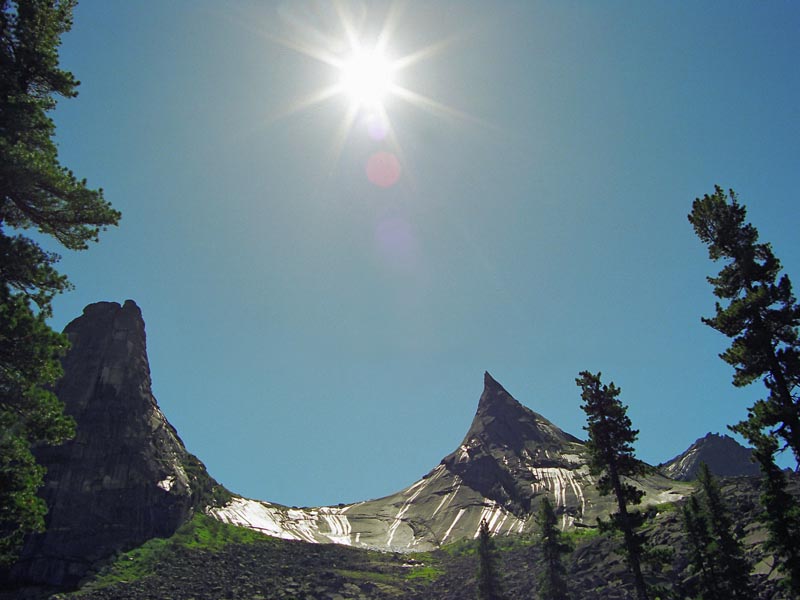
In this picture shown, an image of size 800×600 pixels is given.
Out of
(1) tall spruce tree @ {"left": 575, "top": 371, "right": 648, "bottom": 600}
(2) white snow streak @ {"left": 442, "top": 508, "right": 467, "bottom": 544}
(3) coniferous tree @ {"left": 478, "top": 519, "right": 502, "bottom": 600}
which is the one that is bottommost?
(3) coniferous tree @ {"left": 478, "top": 519, "right": 502, "bottom": 600}

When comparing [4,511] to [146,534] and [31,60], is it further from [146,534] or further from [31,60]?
[146,534]

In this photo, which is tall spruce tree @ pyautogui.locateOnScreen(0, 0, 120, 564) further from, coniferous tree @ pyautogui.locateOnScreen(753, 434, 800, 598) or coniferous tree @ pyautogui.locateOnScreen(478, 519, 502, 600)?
coniferous tree @ pyautogui.locateOnScreen(478, 519, 502, 600)

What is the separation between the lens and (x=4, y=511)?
17.1 m

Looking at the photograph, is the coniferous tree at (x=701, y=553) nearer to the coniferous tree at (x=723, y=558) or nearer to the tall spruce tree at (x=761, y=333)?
the coniferous tree at (x=723, y=558)

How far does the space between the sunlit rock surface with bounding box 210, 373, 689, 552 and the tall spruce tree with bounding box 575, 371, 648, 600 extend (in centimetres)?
9285

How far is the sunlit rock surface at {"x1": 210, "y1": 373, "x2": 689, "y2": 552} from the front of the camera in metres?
134

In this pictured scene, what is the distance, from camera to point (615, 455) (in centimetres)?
3216

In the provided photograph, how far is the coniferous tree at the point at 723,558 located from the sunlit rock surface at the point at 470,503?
7622cm

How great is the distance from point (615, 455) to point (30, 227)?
3100cm

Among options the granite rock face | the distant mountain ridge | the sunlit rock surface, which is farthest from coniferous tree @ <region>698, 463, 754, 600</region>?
the granite rock face

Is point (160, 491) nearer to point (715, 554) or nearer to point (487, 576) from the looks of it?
point (487, 576)

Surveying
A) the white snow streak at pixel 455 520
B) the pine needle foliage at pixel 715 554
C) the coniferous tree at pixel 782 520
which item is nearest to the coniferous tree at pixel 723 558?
the pine needle foliage at pixel 715 554

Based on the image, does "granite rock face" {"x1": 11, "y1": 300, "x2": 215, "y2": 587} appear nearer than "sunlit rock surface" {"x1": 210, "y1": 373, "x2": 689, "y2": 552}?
Yes

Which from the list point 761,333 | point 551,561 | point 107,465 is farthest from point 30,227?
point 107,465
